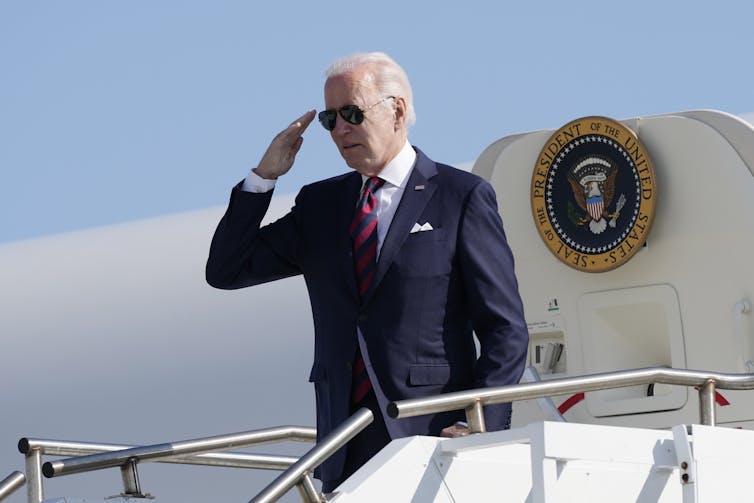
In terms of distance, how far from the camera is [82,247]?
1599 cm

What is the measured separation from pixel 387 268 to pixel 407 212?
0.65ft

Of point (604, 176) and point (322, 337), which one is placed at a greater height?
point (604, 176)

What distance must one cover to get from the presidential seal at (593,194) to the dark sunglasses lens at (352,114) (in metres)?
3.02

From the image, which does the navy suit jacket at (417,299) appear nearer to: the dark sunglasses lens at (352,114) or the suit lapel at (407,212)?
the suit lapel at (407,212)

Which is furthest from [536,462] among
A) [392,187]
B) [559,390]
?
[392,187]

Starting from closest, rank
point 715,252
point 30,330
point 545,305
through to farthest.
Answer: point 715,252, point 545,305, point 30,330

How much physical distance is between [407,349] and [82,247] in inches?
458

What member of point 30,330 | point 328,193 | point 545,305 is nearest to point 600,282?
point 545,305

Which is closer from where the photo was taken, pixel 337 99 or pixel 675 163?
pixel 337 99

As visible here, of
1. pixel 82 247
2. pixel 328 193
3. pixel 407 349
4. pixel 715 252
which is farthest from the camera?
pixel 82 247

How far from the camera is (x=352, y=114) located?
4836 millimetres

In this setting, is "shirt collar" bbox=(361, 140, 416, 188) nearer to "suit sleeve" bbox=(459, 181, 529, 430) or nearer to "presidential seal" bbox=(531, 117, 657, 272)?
"suit sleeve" bbox=(459, 181, 529, 430)

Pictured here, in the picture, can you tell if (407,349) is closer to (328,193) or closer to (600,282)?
(328,193)

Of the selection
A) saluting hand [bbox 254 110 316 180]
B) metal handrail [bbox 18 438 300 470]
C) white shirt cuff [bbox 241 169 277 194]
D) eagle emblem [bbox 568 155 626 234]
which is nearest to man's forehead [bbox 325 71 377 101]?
saluting hand [bbox 254 110 316 180]
